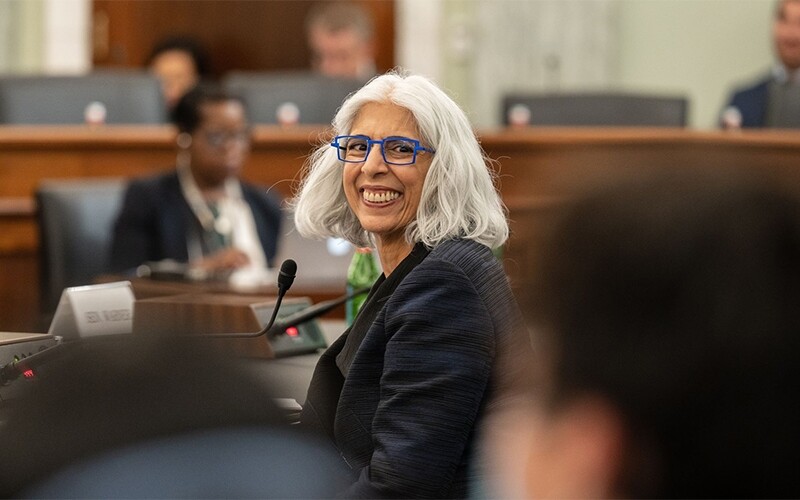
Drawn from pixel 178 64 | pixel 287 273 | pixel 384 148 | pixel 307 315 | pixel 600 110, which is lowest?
pixel 307 315

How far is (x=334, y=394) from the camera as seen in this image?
203 centimetres

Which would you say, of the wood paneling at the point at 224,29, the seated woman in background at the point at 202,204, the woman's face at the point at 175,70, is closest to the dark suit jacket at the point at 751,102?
the seated woman in background at the point at 202,204

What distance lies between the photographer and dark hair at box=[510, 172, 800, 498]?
76 cm

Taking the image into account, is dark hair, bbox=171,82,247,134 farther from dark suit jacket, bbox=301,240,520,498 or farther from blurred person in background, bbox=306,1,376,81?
dark suit jacket, bbox=301,240,520,498

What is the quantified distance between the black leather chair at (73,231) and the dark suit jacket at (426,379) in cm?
249

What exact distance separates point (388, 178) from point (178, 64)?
4771mm

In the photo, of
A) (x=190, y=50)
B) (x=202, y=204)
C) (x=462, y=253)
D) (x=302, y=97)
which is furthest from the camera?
(x=190, y=50)

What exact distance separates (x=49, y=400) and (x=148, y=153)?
470 cm

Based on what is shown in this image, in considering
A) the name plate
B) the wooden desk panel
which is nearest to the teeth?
the name plate

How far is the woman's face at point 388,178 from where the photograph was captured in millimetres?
2072

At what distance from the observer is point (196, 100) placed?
15.5ft

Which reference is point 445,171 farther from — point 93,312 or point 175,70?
point 175,70

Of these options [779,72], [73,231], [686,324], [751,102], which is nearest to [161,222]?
[73,231]

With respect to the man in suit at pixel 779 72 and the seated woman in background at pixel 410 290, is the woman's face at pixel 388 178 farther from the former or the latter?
the man in suit at pixel 779 72
